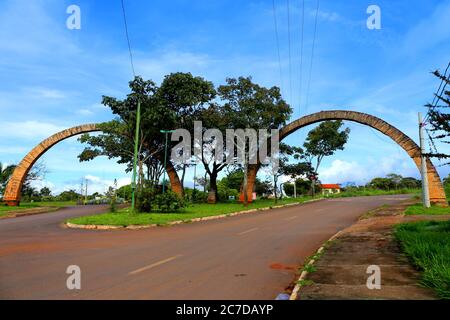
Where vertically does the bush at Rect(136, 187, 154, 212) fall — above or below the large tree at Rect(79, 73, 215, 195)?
below

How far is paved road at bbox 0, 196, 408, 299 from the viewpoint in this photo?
19.6 feet

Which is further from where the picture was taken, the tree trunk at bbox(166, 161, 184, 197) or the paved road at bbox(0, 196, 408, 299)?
the tree trunk at bbox(166, 161, 184, 197)

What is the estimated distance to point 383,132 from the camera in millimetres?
30047

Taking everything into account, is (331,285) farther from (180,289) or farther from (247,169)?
(247,169)

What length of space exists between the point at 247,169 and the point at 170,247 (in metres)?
27.4

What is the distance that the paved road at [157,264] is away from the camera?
596 centimetres

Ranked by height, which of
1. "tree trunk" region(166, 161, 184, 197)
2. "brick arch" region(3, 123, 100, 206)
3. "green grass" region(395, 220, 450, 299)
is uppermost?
"brick arch" region(3, 123, 100, 206)

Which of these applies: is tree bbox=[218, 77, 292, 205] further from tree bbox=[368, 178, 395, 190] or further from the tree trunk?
tree bbox=[368, 178, 395, 190]

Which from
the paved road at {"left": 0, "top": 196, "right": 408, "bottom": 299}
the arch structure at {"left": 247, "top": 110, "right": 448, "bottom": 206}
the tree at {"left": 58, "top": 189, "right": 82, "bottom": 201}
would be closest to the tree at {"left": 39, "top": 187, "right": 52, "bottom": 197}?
the tree at {"left": 58, "top": 189, "right": 82, "bottom": 201}

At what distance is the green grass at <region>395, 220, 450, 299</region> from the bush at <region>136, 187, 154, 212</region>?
54.8 ft

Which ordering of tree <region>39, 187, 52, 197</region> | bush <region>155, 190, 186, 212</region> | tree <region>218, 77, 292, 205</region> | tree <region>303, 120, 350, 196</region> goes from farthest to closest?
tree <region>39, 187, 52, 197</region> → tree <region>303, 120, 350, 196</region> → tree <region>218, 77, 292, 205</region> → bush <region>155, 190, 186, 212</region>

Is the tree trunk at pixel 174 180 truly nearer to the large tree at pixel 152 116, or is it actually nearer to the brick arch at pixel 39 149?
the large tree at pixel 152 116

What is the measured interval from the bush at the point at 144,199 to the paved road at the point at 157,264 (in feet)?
33.6

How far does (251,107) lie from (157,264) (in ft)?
87.3
